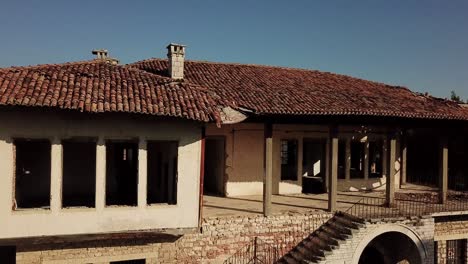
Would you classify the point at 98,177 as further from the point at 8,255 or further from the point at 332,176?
the point at 332,176

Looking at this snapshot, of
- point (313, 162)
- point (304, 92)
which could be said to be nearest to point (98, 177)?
point (304, 92)

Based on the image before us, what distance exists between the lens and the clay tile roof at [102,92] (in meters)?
10.5

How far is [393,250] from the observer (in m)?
15.3

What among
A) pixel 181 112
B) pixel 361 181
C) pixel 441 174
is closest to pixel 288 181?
pixel 361 181

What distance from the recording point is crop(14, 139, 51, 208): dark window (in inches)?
543

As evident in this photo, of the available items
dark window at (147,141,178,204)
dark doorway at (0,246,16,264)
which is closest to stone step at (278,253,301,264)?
dark window at (147,141,178,204)

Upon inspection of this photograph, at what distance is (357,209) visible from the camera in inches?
592

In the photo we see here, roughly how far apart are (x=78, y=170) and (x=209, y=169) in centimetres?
596

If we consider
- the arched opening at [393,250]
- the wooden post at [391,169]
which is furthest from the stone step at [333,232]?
the wooden post at [391,169]

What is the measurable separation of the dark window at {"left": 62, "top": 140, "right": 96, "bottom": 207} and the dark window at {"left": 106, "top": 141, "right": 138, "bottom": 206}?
1.91ft

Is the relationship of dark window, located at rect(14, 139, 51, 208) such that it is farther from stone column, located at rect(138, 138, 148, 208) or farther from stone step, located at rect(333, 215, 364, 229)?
stone step, located at rect(333, 215, 364, 229)

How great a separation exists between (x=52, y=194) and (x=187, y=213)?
3.72 metres

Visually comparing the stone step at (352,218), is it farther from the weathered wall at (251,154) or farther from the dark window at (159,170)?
the dark window at (159,170)

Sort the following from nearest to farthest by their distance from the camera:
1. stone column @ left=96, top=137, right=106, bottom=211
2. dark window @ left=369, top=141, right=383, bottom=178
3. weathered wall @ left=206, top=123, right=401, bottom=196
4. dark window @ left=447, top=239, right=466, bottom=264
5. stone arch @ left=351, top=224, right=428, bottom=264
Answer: stone column @ left=96, top=137, right=106, bottom=211 → stone arch @ left=351, top=224, right=428, bottom=264 → dark window @ left=447, top=239, right=466, bottom=264 → weathered wall @ left=206, top=123, right=401, bottom=196 → dark window @ left=369, top=141, right=383, bottom=178
